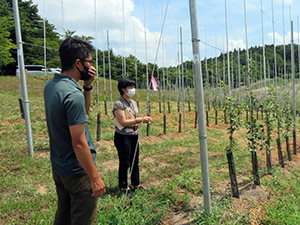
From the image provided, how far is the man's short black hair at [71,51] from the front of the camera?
4.61ft

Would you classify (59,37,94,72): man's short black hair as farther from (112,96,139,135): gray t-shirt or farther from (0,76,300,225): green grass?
(0,76,300,225): green grass

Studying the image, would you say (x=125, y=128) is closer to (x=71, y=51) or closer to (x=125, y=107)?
(x=125, y=107)

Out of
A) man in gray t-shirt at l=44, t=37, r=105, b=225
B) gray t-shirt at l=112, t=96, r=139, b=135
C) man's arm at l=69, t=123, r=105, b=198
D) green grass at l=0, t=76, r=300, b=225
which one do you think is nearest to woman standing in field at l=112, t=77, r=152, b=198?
gray t-shirt at l=112, t=96, r=139, b=135

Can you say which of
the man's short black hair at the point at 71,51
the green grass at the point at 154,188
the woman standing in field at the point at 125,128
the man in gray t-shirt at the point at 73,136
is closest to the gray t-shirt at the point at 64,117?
the man in gray t-shirt at the point at 73,136

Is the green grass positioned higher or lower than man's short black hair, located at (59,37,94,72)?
lower

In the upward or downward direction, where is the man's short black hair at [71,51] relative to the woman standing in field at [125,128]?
upward

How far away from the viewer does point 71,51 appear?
4.61 ft

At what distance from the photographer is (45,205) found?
2662 millimetres

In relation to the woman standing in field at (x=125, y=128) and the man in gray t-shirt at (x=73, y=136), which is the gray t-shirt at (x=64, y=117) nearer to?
the man in gray t-shirt at (x=73, y=136)

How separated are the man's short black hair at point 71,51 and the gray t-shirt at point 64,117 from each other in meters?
0.10

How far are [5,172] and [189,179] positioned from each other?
3.20 m

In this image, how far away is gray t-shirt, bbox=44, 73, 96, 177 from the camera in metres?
1.26

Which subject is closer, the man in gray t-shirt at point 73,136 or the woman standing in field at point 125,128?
the man in gray t-shirt at point 73,136

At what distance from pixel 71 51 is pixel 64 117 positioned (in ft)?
1.51
